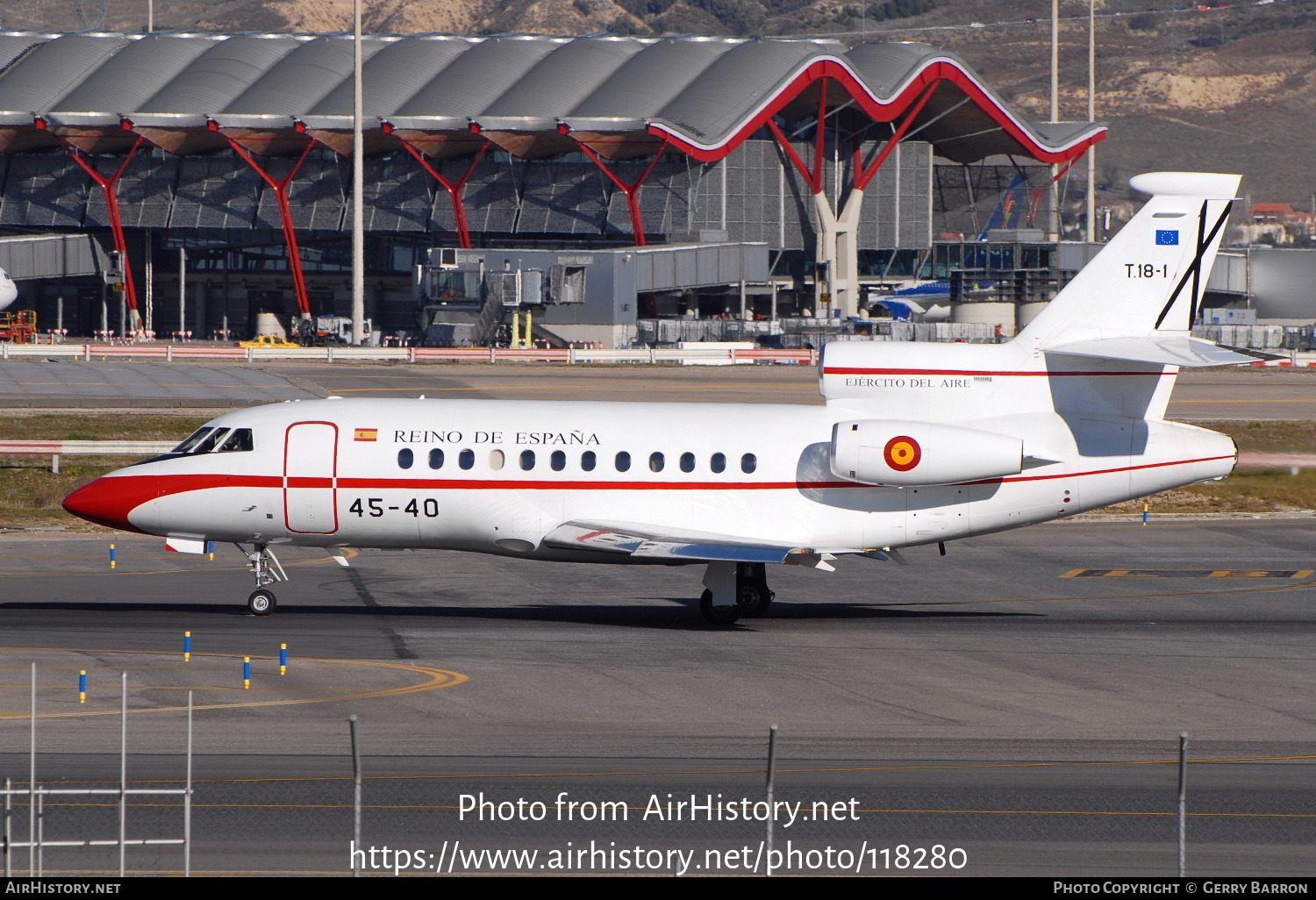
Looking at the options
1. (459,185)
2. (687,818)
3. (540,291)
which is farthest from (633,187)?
(687,818)

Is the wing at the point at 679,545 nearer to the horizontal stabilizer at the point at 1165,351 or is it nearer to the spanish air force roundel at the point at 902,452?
the spanish air force roundel at the point at 902,452

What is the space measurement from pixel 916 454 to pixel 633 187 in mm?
77237

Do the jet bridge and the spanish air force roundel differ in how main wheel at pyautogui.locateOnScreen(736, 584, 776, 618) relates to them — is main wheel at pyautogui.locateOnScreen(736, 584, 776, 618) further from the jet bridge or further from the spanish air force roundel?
the jet bridge

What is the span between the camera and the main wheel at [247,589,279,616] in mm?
26391

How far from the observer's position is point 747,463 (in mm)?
26250

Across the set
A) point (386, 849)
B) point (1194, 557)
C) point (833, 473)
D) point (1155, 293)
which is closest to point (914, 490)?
point (833, 473)

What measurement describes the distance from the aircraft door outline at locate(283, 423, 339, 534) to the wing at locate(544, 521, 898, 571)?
151 inches

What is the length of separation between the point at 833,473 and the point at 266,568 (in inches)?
397

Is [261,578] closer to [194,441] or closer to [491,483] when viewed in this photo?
[194,441]

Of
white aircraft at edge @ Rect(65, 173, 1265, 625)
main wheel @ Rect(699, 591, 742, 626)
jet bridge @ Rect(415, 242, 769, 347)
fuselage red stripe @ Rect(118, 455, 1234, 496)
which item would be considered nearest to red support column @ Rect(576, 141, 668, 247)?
jet bridge @ Rect(415, 242, 769, 347)

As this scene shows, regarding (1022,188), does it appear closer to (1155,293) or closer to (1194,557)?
(1194,557)

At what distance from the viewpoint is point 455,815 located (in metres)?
15.5

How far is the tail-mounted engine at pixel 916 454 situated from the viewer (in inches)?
1008

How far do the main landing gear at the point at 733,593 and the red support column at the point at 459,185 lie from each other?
76.6 m
